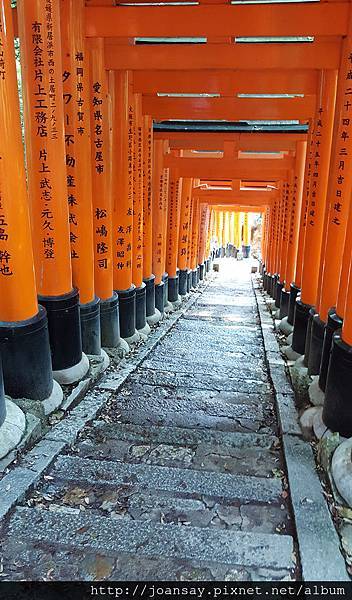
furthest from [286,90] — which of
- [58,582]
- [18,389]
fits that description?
[58,582]

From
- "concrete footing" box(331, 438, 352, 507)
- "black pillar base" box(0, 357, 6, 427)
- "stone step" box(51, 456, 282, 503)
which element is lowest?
"stone step" box(51, 456, 282, 503)

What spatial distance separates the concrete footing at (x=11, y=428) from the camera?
281cm

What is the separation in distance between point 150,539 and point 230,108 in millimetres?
6534

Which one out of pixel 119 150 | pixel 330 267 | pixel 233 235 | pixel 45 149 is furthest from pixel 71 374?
pixel 233 235

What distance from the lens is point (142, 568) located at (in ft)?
6.61

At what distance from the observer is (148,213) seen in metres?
7.72

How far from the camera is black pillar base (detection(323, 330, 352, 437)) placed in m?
2.88

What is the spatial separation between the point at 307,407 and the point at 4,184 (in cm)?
306

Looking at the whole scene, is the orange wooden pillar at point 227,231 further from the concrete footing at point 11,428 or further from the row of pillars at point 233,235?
the concrete footing at point 11,428

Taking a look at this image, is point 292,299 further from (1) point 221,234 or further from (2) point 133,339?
(1) point 221,234

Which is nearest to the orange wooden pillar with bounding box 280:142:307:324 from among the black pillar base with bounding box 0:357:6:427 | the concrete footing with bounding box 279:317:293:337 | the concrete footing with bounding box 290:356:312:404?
the concrete footing with bounding box 279:317:293:337

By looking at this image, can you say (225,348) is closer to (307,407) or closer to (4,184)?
(307,407)

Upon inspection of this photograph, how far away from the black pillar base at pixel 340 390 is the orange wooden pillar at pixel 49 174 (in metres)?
2.33

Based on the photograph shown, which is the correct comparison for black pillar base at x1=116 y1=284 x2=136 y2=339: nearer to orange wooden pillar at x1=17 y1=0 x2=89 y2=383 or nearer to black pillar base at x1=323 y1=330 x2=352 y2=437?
orange wooden pillar at x1=17 y1=0 x2=89 y2=383
